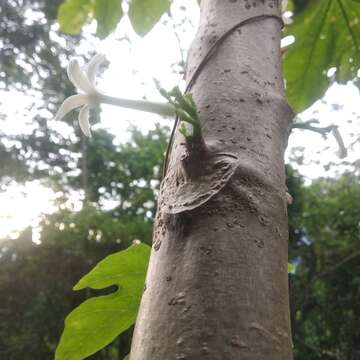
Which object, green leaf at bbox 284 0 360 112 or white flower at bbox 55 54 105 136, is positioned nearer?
white flower at bbox 55 54 105 136

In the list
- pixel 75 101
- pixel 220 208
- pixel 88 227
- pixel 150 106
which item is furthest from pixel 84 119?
pixel 88 227

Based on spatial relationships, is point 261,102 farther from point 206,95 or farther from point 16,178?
point 16,178

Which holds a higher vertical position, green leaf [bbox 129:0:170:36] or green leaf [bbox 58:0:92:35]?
green leaf [bbox 58:0:92:35]

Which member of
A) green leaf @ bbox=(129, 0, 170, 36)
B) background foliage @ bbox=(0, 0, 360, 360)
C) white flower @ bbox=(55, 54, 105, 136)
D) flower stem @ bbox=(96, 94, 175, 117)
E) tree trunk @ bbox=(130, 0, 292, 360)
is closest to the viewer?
tree trunk @ bbox=(130, 0, 292, 360)

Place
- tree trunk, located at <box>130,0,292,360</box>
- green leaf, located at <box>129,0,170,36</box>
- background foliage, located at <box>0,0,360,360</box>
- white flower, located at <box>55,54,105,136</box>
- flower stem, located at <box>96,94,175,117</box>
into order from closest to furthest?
tree trunk, located at <box>130,0,292,360</box> < flower stem, located at <box>96,94,175,117</box> < white flower, located at <box>55,54,105,136</box> < green leaf, located at <box>129,0,170,36</box> < background foliage, located at <box>0,0,360,360</box>

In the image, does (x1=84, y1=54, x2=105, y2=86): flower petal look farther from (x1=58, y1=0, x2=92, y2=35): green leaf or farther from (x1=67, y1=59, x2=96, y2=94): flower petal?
(x1=58, y1=0, x2=92, y2=35): green leaf

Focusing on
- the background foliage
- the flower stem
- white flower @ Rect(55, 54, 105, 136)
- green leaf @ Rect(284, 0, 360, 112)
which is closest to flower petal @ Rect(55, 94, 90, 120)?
white flower @ Rect(55, 54, 105, 136)

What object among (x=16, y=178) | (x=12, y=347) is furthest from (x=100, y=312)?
(x=16, y=178)

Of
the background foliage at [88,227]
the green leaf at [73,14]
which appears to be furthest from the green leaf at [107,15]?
the background foliage at [88,227]
